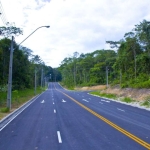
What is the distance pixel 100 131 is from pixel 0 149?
214 inches

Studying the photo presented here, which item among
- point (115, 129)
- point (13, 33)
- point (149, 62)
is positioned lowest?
point (115, 129)

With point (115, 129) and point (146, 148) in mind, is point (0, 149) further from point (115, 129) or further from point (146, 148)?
point (115, 129)

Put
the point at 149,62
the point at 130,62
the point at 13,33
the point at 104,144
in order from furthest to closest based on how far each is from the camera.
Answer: the point at 130,62 → the point at 149,62 → the point at 13,33 → the point at 104,144

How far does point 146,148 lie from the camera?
9.31m

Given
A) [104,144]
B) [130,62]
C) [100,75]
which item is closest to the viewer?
[104,144]

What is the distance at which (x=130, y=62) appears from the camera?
58094 mm

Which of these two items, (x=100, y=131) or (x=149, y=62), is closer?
(x=100, y=131)

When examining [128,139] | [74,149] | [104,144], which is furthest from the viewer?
[128,139]

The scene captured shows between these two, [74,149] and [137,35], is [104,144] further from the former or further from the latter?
[137,35]

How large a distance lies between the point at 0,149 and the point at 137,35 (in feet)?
150

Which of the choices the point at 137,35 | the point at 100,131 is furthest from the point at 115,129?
the point at 137,35

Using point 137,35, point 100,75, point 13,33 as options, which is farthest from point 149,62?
point 100,75

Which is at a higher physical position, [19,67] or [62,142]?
[19,67]

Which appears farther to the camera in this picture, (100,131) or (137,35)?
(137,35)
